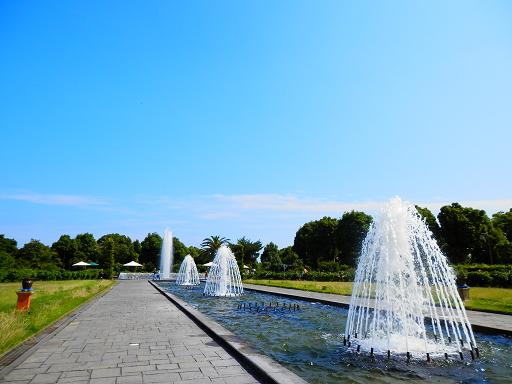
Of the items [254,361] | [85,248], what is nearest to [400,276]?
[254,361]

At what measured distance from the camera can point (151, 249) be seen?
81562mm

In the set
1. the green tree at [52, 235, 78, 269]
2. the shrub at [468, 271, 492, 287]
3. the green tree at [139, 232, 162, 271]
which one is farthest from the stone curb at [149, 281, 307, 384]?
the green tree at [52, 235, 78, 269]

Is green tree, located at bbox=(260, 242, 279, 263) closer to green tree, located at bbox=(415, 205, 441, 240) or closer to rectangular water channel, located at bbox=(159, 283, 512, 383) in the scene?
green tree, located at bbox=(415, 205, 441, 240)

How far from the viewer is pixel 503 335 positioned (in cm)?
975

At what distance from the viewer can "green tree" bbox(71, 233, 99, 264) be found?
77.3 meters

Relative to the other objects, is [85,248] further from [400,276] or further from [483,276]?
[400,276]

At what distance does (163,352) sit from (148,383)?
2.03 m

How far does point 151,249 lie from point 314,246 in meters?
34.2

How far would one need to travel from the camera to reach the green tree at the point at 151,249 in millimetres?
80438

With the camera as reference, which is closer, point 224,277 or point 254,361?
point 254,361

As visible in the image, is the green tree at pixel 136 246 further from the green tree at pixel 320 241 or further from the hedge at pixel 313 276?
the hedge at pixel 313 276

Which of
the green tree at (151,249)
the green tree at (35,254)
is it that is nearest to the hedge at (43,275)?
the green tree at (35,254)

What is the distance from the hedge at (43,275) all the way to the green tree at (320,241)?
42.4 m

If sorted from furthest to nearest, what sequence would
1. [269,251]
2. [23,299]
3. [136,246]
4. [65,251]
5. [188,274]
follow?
1. [269,251]
2. [136,246]
3. [65,251]
4. [188,274]
5. [23,299]
